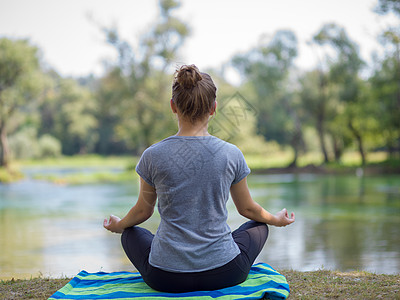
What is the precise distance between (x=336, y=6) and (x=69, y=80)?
20.6 metres

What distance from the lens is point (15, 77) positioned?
21.7 metres

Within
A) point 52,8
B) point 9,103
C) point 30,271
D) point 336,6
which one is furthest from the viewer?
point 52,8

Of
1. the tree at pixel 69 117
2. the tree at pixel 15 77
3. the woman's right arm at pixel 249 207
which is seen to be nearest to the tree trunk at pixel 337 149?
the tree at pixel 15 77

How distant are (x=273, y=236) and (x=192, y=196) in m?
3.86

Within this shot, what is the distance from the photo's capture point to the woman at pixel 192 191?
6.53ft

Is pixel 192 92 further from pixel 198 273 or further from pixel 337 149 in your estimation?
pixel 337 149

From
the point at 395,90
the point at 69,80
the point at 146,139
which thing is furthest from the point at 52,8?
the point at 395,90

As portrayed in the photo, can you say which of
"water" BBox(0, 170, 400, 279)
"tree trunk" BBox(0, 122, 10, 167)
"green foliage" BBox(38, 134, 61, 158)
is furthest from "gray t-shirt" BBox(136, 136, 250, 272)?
"green foliage" BBox(38, 134, 61, 158)

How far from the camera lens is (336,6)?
26766 mm

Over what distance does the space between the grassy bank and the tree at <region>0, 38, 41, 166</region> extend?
20.5m

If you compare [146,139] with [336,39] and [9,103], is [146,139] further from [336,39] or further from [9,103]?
[336,39]

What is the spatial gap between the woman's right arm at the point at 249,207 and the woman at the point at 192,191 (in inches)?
2.1

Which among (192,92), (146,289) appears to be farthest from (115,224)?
(192,92)

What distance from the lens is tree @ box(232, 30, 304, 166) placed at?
24.0 metres
